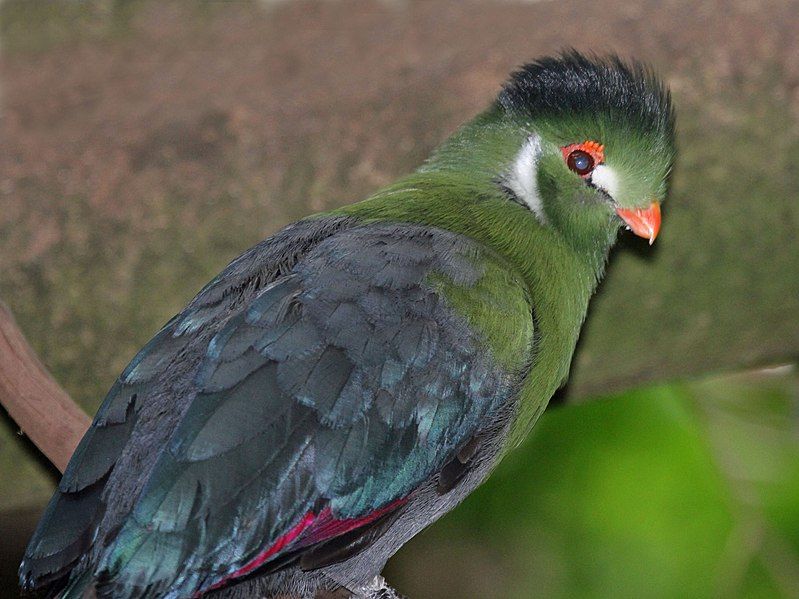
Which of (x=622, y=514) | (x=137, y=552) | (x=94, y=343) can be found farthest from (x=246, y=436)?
(x=622, y=514)

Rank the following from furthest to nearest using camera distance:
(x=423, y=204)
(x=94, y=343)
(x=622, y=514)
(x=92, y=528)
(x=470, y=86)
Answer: (x=622, y=514), (x=470, y=86), (x=94, y=343), (x=423, y=204), (x=92, y=528)

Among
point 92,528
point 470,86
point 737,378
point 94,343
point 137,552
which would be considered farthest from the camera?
point 737,378

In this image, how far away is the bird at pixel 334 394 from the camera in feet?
7.36

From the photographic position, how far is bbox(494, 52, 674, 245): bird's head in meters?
2.97

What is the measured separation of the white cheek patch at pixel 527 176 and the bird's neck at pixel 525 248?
0.14 feet

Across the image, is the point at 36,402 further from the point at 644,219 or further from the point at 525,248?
the point at 644,219

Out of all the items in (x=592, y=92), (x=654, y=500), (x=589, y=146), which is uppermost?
(x=592, y=92)

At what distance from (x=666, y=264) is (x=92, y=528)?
1865mm

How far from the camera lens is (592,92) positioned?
2949mm

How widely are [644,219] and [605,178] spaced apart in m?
0.15

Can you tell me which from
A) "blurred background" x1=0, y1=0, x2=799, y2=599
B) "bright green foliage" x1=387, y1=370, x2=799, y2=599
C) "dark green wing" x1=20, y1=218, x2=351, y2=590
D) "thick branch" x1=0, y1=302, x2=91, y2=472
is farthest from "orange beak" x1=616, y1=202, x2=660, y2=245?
"thick branch" x1=0, y1=302, x2=91, y2=472

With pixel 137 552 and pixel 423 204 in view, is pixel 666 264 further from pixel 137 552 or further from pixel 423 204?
pixel 137 552

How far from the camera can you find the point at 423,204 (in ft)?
9.52

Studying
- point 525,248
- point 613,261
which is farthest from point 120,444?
point 613,261
